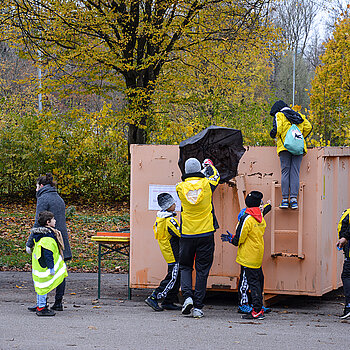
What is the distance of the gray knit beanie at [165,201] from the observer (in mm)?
8086

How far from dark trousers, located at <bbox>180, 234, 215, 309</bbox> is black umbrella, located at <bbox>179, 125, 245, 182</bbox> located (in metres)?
1.13

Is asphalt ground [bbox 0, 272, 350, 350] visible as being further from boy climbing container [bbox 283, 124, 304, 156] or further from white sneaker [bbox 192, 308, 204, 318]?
boy climbing container [bbox 283, 124, 304, 156]

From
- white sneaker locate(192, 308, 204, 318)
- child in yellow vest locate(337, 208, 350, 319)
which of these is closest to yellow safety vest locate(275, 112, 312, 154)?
child in yellow vest locate(337, 208, 350, 319)

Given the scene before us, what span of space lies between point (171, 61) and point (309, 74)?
1441 inches

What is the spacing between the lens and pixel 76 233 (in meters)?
15.2

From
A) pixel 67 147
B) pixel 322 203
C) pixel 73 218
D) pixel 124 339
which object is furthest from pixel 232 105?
pixel 124 339

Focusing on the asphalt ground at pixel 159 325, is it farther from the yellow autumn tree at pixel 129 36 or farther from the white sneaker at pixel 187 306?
the yellow autumn tree at pixel 129 36

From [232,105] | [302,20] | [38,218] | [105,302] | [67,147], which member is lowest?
[105,302]

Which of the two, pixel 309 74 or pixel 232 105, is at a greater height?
pixel 309 74

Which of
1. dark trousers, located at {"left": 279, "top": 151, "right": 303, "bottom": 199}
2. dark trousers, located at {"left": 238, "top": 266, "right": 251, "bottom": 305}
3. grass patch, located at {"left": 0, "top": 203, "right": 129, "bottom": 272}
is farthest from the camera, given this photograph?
grass patch, located at {"left": 0, "top": 203, "right": 129, "bottom": 272}

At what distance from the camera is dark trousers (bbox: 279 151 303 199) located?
27.1ft

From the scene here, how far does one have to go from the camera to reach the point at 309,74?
52.5 m

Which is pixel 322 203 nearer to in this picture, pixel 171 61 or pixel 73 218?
pixel 73 218

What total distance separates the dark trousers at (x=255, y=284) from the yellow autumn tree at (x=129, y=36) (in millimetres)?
9417
